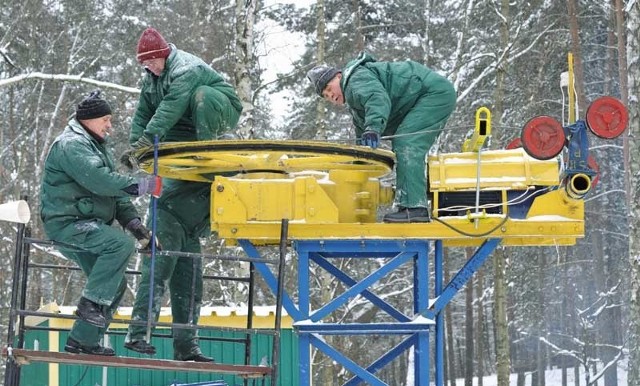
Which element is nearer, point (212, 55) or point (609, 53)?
point (212, 55)

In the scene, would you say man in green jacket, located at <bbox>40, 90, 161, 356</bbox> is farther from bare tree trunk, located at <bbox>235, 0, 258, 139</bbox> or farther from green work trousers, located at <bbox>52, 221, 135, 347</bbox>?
bare tree trunk, located at <bbox>235, 0, 258, 139</bbox>

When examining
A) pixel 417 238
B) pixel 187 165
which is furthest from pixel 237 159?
pixel 417 238

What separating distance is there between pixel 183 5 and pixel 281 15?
3.20 meters

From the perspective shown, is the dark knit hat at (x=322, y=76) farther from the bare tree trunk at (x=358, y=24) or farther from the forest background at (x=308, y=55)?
the bare tree trunk at (x=358, y=24)

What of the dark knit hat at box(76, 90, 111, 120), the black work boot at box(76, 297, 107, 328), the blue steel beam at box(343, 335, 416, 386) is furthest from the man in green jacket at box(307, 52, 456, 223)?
the black work boot at box(76, 297, 107, 328)

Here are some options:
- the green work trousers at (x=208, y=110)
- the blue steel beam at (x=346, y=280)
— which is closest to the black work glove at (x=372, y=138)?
the blue steel beam at (x=346, y=280)

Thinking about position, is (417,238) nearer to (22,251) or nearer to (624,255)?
(22,251)

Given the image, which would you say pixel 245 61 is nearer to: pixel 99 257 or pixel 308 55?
pixel 99 257

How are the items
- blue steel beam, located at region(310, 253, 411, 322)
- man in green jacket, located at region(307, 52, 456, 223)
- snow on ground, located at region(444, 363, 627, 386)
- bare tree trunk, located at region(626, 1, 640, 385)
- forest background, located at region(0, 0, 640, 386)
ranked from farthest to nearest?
snow on ground, located at region(444, 363, 627, 386)
forest background, located at region(0, 0, 640, 386)
bare tree trunk, located at region(626, 1, 640, 385)
blue steel beam, located at region(310, 253, 411, 322)
man in green jacket, located at region(307, 52, 456, 223)

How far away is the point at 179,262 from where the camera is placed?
6855 millimetres

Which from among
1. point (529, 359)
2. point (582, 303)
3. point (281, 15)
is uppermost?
point (281, 15)

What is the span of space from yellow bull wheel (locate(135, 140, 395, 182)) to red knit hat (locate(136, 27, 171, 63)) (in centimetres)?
70

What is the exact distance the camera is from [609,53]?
26.2 metres

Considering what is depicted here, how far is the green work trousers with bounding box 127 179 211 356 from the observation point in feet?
21.2
